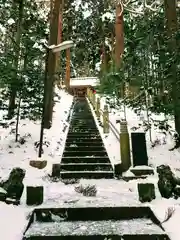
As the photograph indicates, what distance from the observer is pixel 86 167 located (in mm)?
9750

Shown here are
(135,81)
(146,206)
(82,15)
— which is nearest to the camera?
(146,206)

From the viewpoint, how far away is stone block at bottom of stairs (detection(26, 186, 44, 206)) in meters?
6.28

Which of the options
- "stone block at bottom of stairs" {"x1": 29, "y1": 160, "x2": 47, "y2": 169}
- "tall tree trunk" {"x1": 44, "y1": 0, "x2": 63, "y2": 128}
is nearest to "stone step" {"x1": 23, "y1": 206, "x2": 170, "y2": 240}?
"stone block at bottom of stairs" {"x1": 29, "y1": 160, "x2": 47, "y2": 169}

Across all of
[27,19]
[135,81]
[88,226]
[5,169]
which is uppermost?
[27,19]

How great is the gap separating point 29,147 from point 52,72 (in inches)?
154

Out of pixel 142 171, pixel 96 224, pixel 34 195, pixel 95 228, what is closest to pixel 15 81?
pixel 142 171

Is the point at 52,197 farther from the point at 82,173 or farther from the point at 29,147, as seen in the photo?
the point at 29,147

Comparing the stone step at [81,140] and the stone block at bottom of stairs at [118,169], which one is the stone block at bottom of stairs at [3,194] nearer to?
the stone block at bottom of stairs at [118,169]

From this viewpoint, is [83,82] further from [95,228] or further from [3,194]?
[95,228]

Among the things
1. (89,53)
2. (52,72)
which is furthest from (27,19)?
(89,53)

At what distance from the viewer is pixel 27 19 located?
55.0ft

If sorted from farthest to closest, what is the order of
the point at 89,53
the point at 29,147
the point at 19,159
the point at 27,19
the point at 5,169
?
1. the point at 89,53
2. the point at 27,19
3. the point at 29,147
4. the point at 19,159
5. the point at 5,169

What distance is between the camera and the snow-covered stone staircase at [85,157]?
920 cm

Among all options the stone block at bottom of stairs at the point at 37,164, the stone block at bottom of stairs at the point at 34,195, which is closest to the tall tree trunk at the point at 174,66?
the stone block at bottom of stairs at the point at 37,164
